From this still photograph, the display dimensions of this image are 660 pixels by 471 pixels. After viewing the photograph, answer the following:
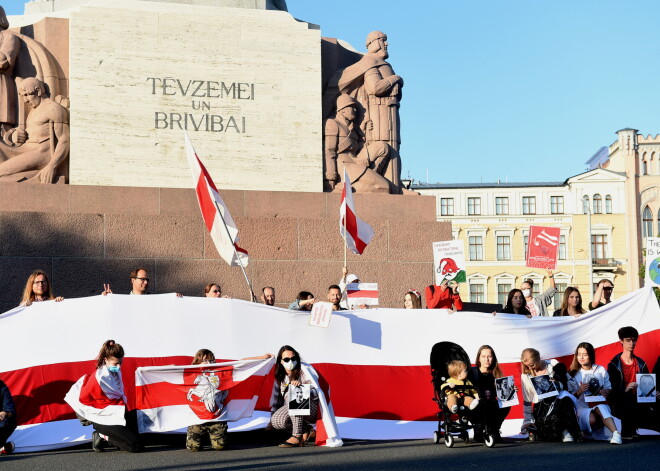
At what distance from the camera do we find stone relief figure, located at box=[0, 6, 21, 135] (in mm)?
16609

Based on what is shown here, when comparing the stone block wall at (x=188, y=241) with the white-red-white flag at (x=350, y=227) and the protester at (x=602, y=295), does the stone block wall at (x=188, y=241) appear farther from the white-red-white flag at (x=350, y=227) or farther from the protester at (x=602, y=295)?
the protester at (x=602, y=295)

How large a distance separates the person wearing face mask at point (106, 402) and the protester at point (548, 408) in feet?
13.4

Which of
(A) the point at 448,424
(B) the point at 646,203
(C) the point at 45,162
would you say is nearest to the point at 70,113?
(C) the point at 45,162

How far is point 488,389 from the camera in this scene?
12.3 m

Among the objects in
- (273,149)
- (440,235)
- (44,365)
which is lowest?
(44,365)

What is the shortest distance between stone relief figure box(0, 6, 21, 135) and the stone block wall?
51.8 inches

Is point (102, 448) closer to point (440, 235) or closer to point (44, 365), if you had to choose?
point (44, 365)

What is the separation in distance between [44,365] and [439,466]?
4.61 meters

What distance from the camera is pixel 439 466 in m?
10.1

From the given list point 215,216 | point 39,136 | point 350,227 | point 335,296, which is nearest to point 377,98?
point 350,227

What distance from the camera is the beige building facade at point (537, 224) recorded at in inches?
3221

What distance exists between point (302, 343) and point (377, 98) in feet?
20.8

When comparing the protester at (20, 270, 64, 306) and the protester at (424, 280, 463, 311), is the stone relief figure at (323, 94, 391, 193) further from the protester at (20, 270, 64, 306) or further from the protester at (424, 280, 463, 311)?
the protester at (20, 270, 64, 306)

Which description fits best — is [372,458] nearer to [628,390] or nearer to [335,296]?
[335,296]
